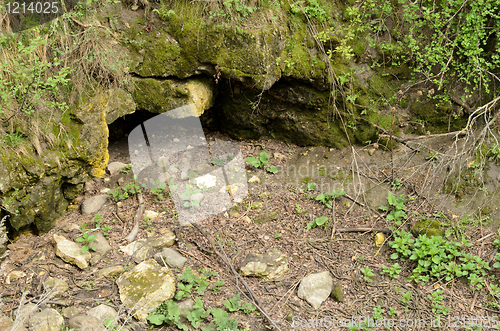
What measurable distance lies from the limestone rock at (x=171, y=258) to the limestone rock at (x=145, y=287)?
11 centimetres

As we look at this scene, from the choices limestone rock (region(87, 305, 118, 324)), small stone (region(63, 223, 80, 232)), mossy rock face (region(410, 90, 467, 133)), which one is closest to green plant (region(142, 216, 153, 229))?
small stone (region(63, 223, 80, 232))

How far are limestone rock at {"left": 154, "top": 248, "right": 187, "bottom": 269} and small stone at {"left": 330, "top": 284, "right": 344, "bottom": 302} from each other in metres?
1.64

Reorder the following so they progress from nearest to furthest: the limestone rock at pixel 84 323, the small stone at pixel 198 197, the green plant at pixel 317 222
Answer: the limestone rock at pixel 84 323, the green plant at pixel 317 222, the small stone at pixel 198 197

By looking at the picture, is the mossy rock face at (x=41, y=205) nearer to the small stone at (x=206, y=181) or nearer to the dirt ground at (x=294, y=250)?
the dirt ground at (x=294, y=250)

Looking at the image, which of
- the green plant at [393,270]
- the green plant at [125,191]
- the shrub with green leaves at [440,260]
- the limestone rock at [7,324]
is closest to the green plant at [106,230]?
the green plant at [125,191]

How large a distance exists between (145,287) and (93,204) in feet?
4.80

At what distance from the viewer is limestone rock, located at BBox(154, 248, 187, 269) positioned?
3.52 meters

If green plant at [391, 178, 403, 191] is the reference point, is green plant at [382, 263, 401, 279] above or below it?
below

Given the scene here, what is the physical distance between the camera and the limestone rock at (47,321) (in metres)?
2.71

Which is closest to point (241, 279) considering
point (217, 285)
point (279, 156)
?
point (217, 285)

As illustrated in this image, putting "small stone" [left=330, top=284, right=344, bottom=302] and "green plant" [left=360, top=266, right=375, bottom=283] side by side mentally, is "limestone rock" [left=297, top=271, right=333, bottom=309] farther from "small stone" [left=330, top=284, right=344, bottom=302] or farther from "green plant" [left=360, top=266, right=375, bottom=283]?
"green plant" [left=360, top=266, right=375, bottom=283]

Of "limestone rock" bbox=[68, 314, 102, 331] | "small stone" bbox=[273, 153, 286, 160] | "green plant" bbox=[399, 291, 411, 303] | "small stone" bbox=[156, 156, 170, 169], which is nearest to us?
"limestone rock" bbox=[68, 314, 102, 331]

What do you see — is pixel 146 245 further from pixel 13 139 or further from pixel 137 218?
pixel 13 139

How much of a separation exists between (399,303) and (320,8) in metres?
3.80
